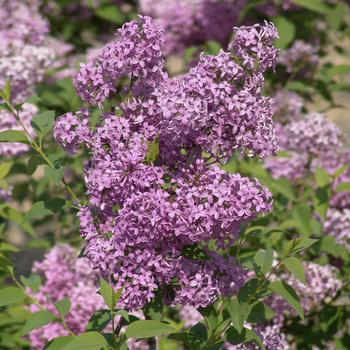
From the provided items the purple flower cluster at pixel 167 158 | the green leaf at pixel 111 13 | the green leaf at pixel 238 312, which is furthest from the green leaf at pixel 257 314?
the green leaf at pixel 111 13

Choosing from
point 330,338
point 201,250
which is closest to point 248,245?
point 330,338

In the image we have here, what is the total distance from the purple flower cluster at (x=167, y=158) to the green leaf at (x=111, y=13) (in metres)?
3.80

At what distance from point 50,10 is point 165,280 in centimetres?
456

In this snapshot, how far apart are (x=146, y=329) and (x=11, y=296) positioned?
68 centimetres

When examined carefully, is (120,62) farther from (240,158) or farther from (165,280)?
(240,158)

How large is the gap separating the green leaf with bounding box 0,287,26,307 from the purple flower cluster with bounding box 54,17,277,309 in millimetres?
447

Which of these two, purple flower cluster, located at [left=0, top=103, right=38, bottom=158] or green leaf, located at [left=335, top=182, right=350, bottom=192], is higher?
green leaf, located at [left=335, top=182, right=350, bottom=192]

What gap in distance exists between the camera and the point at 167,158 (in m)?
2.87

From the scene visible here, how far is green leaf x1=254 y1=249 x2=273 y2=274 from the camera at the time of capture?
3.10m

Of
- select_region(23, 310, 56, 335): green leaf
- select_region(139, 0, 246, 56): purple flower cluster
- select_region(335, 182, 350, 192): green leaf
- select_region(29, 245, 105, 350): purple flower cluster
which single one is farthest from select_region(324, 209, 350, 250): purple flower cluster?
select_region(139, 0, 246, 56): purple flower cluster

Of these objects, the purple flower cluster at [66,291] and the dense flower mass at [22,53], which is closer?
the purple flower cluster at [66,291]

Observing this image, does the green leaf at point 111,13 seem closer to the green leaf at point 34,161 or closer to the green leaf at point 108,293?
the green leaf at point 34,161

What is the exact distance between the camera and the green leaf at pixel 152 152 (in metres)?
2.79

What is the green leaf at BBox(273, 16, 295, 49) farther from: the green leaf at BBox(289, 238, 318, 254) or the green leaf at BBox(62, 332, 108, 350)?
the green leaf at BBox(62, 332, 108, 350)
